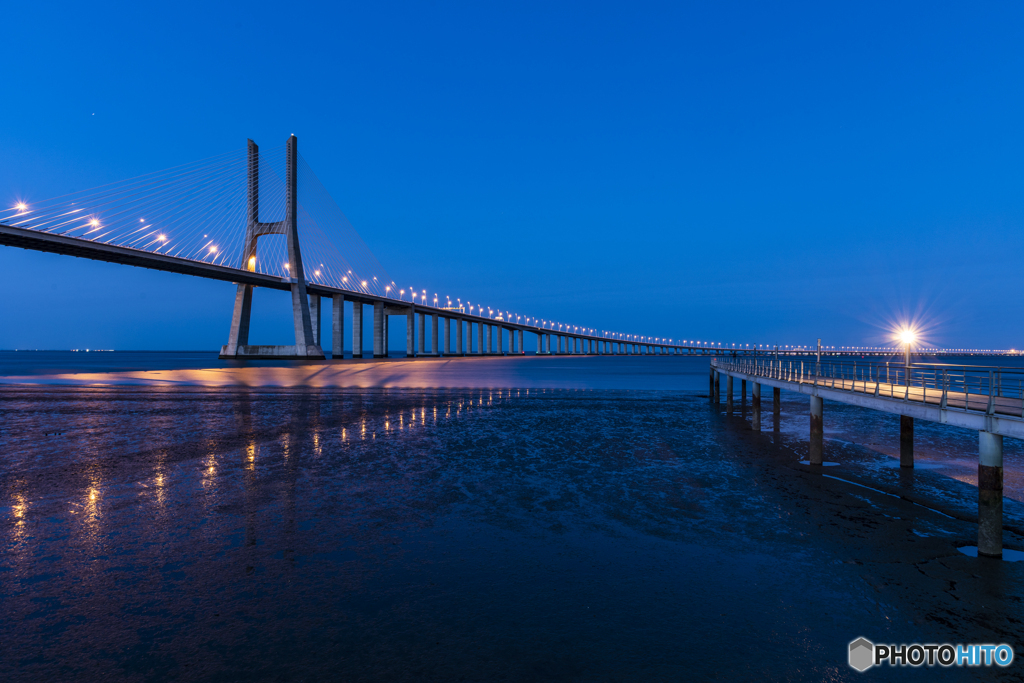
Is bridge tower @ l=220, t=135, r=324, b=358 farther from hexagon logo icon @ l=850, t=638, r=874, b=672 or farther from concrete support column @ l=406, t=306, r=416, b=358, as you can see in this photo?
hexagon logo icon @ l=850, t=638, r=874, b=672

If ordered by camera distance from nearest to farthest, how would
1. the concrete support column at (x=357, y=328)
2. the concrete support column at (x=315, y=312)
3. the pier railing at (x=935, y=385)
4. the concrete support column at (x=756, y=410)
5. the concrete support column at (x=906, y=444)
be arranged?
the pier railing at (x=935, y=385)
the concrete support column at (x=906, y=444)
the concrete support column at (x=756, y=410)
the concrete support column at (x=315, y=312)
the concrete support column at (x=357, y=328)

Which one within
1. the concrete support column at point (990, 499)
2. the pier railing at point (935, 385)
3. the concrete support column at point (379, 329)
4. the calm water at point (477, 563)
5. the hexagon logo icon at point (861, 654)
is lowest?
the hexagon logo icon at point (861, 654)

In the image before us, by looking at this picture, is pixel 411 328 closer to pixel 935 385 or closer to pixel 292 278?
pixel 292 278

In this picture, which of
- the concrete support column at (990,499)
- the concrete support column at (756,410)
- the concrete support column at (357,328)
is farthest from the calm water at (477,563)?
the concrete support column at (357,328)

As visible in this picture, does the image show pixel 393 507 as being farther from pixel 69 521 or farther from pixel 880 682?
pixel 880 682

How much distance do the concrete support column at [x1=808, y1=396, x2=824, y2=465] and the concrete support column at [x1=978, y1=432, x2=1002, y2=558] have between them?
6680mm

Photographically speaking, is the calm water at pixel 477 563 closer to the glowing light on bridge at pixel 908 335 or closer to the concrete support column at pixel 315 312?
the glowing light on bridge at pixel 908 335

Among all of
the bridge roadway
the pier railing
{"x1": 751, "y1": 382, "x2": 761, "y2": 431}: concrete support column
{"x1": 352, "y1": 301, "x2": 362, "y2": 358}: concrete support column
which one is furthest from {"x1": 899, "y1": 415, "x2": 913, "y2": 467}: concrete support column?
{"x1": 352, "y1": 301, "x2": 362, "y2": 358}: concrete support column

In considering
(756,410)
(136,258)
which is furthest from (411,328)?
(756,410)

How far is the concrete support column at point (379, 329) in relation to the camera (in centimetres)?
10744

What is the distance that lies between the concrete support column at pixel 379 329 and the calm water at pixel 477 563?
89826 millimetres

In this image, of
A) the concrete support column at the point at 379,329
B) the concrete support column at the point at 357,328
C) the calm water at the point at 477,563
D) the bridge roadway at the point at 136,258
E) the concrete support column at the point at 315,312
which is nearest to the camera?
the calm water at the point at 477,563

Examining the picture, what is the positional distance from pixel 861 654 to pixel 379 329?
10813 cm

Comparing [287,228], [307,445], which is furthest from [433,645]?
[287,228]
